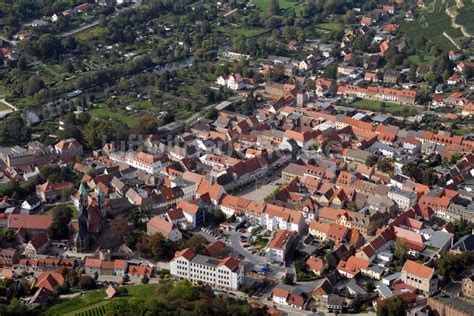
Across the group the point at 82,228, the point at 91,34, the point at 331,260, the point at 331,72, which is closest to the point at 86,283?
the point at 82,228

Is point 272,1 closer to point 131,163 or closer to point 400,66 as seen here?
point 400,66

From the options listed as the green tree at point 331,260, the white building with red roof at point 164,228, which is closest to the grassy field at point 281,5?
the white building with red roof at point 164,228

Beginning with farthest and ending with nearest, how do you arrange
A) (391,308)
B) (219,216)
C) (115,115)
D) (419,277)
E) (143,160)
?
(115,115) < (143,160) < (219,216) < (419,277) < (391,308)

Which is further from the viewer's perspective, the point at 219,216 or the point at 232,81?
the point at 232,81

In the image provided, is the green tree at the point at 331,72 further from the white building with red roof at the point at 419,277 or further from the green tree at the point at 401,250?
the white building with red roof at the point at 419,277

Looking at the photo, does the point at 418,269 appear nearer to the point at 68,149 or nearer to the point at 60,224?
the point at 60,224

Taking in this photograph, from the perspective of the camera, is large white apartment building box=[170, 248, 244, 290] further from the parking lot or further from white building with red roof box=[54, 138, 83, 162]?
white building with red roof box=[54, 138, 83, 162]
